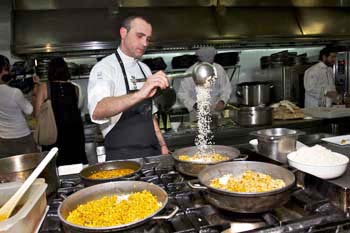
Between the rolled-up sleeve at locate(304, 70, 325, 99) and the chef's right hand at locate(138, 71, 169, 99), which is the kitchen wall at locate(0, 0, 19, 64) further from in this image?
the rolled-up sleeve at locate(304, 70, 325, 99)

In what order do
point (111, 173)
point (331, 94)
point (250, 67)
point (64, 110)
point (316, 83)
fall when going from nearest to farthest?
point (111, 173), point (64, 110), point (331, 94), point (316, 83), point (250, 67)

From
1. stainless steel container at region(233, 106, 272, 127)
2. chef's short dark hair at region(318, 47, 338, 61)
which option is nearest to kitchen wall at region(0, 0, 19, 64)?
stainless steel container at region(233, 106, 272, 127)

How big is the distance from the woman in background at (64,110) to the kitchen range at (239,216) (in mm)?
1863

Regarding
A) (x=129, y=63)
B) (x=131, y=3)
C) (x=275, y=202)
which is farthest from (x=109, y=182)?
(x=131, y=3)

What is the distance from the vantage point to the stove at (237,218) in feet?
3.14

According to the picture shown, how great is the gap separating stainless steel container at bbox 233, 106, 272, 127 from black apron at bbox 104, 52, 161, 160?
1.55m

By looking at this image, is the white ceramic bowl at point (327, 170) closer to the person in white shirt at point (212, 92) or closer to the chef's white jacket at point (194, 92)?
the person in white shirt at point (212, 92)

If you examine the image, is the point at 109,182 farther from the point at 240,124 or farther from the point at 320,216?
the point at 240,124

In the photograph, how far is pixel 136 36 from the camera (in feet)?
6.53

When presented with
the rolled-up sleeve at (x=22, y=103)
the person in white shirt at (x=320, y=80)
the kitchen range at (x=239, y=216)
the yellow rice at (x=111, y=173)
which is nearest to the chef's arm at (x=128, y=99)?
the yellow rice at (x=111, y=173)

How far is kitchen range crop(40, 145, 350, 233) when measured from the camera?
0.96m

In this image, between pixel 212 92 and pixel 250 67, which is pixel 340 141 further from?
pixel 250 67

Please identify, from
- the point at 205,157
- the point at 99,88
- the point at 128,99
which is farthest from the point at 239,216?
the point at 99,88

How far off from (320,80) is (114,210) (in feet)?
14.8
